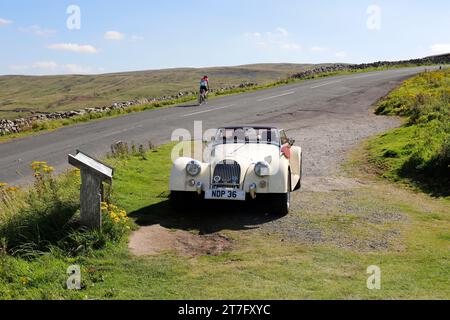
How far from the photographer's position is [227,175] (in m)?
9.64

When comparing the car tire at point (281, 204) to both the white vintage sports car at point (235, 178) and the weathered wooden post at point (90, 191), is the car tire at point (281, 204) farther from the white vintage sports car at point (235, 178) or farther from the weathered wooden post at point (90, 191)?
the weathered wooden post at point (90, 191)

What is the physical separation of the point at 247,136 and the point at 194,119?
14219 millimetres

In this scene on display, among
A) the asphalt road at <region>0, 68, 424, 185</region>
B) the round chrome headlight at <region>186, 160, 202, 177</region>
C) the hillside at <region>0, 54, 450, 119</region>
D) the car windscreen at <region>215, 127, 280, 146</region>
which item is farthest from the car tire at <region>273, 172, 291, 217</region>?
the hillside at <region>0, 54, 450, 119</region>

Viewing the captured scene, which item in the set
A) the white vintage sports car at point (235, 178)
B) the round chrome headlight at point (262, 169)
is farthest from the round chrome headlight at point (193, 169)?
the round chrome headlight at point (262, 169)

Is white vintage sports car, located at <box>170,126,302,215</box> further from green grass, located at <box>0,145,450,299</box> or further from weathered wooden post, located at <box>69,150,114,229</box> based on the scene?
weathered wooden post, located at <box>69,150,114,229</box>

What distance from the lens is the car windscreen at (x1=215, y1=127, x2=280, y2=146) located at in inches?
438

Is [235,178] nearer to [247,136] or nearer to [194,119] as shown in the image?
[247,136]

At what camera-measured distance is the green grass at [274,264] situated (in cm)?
602

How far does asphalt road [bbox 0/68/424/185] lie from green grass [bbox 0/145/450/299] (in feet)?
23.1

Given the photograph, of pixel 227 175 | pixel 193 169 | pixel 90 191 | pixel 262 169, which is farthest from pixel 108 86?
pixel 90 191

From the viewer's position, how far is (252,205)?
10266 mm
